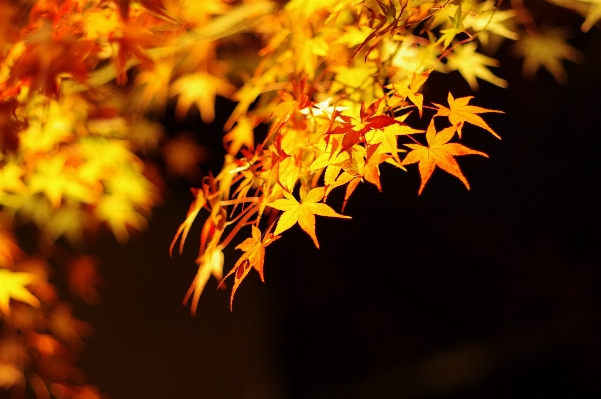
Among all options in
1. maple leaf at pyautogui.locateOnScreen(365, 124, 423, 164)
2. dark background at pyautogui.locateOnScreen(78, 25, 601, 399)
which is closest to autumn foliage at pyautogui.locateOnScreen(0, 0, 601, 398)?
maple leaf at pyautogui.locateOnScreen(365, 124, 423, 164)

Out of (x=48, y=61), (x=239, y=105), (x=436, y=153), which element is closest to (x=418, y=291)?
(x=239, y=105)

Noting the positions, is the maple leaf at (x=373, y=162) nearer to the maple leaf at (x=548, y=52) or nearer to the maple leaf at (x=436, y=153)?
the maple leaf at (x=436, y=153)

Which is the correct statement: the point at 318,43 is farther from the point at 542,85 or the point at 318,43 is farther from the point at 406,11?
the point at 542,85

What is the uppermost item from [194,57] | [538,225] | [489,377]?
[194,57]

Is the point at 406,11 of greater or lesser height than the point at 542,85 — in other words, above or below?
below

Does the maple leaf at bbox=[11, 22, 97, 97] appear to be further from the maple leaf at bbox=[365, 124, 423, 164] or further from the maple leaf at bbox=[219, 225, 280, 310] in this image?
the maple leaf at bbox=[365, 124, 423, 164]

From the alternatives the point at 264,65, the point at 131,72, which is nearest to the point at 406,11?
the point at 264,65

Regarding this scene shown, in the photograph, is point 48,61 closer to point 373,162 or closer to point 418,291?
point 373,162
